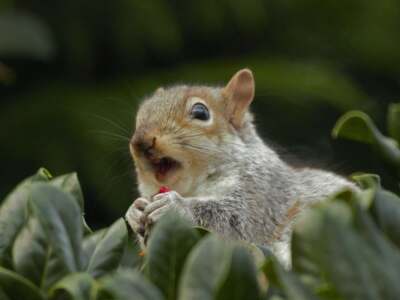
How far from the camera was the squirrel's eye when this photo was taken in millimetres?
2408

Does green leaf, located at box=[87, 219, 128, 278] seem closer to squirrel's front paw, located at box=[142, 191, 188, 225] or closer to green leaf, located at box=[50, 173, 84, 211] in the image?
green leaf, located at box=[50, 173, 84, 211]

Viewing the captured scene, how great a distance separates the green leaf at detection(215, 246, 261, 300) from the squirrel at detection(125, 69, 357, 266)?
40.8 inches

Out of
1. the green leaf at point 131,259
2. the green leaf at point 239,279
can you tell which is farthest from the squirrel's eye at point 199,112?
the green leaf at point 239,279

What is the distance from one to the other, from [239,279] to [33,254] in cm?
24

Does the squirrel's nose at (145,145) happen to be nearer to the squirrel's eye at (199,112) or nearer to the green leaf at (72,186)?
the squirrel's eye at (199,112)

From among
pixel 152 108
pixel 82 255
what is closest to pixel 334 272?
pixel 82 255

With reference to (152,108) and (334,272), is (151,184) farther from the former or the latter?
(334,272)

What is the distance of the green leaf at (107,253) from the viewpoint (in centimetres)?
109

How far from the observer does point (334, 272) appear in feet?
2.76

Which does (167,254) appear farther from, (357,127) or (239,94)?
(239,94)

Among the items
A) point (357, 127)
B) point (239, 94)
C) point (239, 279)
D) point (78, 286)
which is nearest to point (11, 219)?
point (78, 286)

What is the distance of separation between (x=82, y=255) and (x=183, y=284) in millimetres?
240

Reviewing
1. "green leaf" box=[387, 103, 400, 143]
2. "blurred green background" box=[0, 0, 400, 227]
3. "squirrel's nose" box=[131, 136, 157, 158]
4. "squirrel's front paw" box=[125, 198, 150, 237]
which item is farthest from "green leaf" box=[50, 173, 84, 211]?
"blurred green background" box=[0, 0, 400, 227]

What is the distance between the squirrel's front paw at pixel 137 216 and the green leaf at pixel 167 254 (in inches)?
36.9
